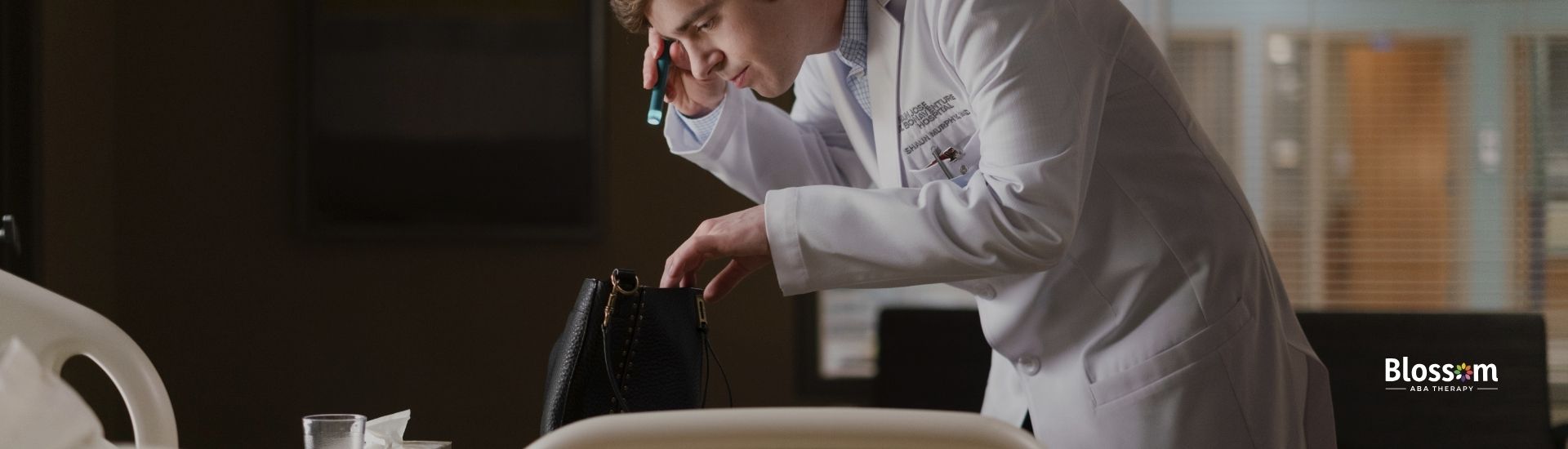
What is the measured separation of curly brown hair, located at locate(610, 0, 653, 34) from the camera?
44.7 inches

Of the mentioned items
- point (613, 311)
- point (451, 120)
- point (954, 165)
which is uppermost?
point (451, 120)

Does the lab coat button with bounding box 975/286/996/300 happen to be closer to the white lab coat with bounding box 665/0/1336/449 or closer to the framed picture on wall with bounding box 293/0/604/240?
the white lab coat with bounding box 665/0/1336/449

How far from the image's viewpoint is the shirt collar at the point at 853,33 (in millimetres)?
1271

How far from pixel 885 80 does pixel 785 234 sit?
0.32m

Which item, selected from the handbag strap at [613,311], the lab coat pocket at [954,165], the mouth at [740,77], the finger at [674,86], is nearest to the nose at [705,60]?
the mouth at [740,77]

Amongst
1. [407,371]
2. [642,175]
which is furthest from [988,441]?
[407,371]

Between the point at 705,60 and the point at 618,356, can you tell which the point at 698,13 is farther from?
the point at 618,356

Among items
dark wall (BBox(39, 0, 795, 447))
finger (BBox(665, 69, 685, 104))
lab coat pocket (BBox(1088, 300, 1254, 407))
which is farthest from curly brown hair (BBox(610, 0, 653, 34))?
dark wall (BBox(39, 0, 795, 447))

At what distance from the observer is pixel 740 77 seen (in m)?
1.23

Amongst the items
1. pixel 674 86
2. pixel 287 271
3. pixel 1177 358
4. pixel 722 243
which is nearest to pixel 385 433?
pixel 722 243

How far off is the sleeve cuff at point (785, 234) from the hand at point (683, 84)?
32cm

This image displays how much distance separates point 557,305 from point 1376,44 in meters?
2.30

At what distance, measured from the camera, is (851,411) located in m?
0.50

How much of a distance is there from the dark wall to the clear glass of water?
2127 mm
